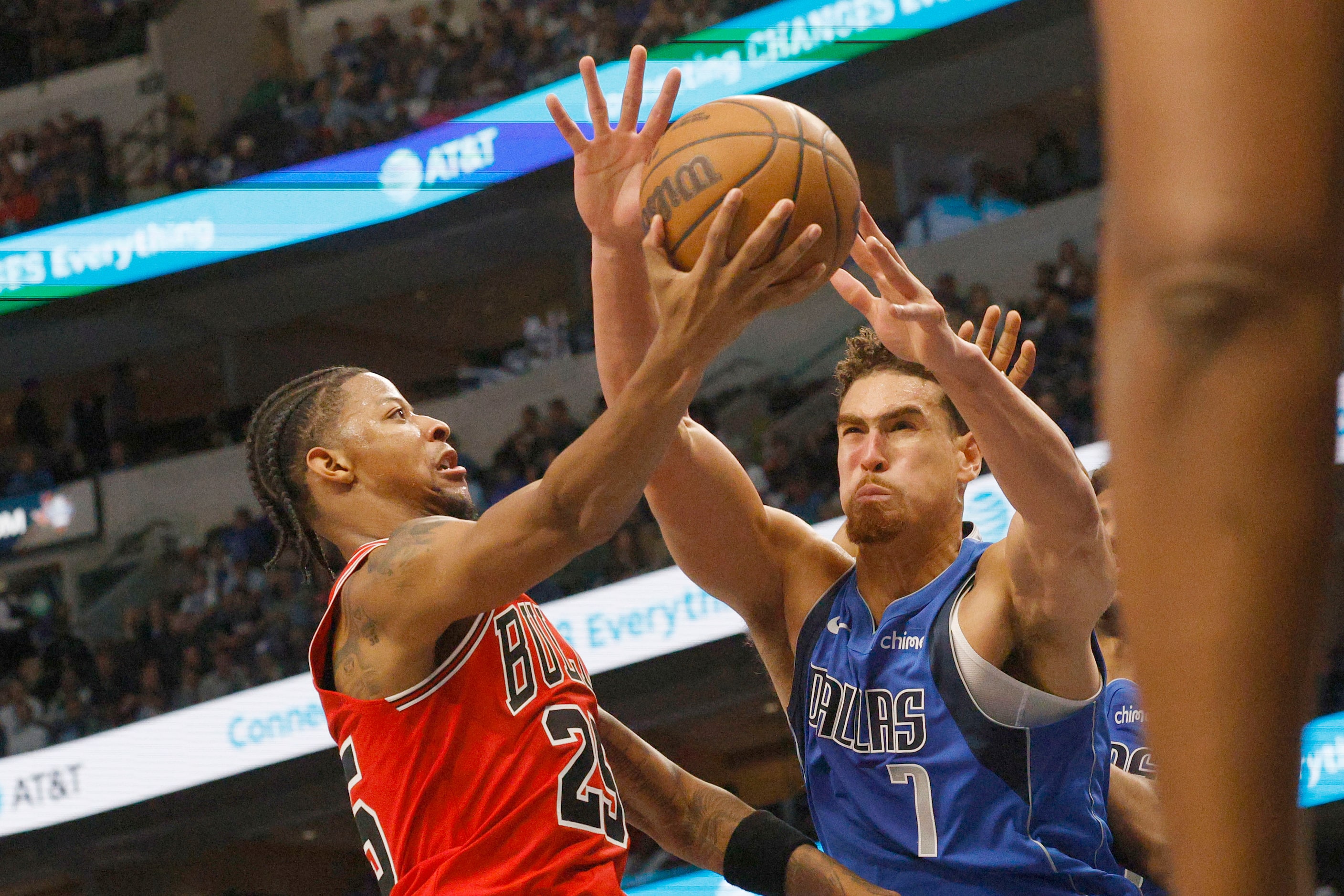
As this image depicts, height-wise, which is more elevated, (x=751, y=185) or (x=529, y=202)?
(x=529, y=202)

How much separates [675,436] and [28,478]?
16.2m

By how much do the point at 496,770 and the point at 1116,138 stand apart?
7.25ft

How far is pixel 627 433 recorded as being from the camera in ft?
7.67

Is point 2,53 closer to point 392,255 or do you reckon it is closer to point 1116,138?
point 392,255

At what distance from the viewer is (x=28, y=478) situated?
16828 millimetres

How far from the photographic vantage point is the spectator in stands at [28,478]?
16.7 m

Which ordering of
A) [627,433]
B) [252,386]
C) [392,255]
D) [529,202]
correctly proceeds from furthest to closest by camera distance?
[252,386], [392,255], [529,202], [627,433]

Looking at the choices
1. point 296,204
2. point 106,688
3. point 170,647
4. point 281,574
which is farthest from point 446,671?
point 296,204

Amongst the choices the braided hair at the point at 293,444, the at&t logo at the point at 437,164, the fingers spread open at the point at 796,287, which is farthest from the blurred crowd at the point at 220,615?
the fingers spread open at the point at 796,287

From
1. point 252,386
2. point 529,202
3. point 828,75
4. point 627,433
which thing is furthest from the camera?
point 252,386

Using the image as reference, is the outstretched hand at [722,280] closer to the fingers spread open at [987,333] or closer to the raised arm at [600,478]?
the raised arm at [600,478]

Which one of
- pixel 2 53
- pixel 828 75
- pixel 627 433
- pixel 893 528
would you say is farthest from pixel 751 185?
pixel 2 53

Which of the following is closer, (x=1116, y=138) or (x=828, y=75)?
(x=1116, y=138)

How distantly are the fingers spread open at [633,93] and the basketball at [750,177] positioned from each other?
0.09 metres
